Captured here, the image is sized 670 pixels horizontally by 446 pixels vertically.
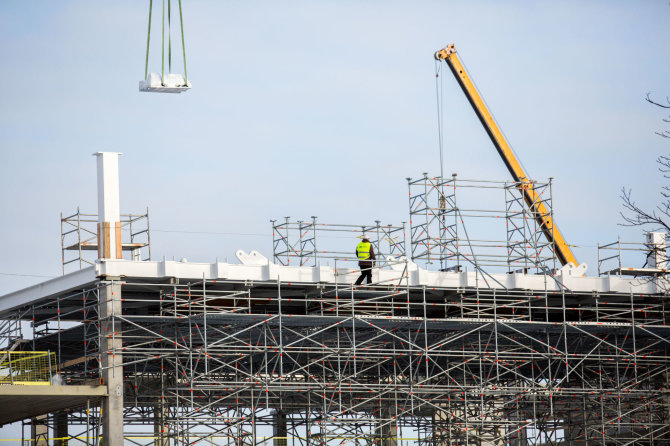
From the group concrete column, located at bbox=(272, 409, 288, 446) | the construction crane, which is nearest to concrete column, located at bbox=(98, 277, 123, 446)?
concrete column, located at bbox=(272, 409, 288, 446)

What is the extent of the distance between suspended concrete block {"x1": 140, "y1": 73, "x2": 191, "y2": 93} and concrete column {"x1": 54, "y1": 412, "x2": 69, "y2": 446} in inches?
494

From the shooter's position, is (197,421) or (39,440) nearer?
(197,421)

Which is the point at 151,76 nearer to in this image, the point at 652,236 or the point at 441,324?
the point at 441,324

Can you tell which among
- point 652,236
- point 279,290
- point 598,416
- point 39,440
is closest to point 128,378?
point 39,440

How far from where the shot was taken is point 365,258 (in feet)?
120

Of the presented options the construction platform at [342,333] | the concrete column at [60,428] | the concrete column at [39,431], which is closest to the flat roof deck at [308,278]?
the construction platform at [342,333]

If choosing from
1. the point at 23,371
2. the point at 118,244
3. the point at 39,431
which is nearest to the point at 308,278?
the point at 118,244

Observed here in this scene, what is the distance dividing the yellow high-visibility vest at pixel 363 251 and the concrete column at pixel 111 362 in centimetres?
770

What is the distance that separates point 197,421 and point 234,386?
11.9 feet

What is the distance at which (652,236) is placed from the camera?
44375 millimetres

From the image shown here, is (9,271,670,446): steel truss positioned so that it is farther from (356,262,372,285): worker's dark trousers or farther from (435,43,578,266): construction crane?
(435,43,578,266): construction crane

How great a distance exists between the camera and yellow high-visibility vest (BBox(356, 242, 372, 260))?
3652 centimetres

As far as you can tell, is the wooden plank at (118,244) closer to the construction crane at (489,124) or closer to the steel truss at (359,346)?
the steel truss at (359,346)

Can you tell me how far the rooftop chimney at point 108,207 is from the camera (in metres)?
35.1
